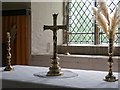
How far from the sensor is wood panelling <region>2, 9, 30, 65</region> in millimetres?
3133

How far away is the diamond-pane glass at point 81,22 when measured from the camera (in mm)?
3404

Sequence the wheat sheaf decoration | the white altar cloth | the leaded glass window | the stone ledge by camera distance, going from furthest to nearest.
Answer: the leaded glass window, the stone ledge, the wheat sheaf decoration, the white altar cloth

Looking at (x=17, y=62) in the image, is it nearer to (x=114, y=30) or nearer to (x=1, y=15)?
(x=1, y=15)

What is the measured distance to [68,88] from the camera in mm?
1329

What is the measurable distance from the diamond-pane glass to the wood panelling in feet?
2.17

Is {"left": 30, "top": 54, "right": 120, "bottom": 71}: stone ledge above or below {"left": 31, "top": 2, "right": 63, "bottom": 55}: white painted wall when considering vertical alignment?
below

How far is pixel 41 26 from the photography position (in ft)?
10.7

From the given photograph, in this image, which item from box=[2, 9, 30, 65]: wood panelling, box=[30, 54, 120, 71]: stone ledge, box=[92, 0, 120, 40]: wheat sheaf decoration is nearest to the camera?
box=[92, 0, 120, 40]: wheat sheaf decoration

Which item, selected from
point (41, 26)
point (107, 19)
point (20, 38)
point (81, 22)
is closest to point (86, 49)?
point (81, 22)

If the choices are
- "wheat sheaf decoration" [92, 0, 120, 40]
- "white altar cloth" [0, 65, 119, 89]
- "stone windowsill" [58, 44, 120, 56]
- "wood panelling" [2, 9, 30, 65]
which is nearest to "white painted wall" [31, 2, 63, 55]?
"wood panelling" [2, 9, 30, 65]

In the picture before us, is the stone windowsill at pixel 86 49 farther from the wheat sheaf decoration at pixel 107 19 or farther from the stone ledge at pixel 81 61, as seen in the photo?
the wheat sheaf decoration at pixel 107 19

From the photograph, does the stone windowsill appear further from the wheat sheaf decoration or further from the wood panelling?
the wheat sheaf decoration

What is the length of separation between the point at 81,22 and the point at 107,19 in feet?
6.42

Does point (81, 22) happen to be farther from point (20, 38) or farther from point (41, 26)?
point (20, 38)
